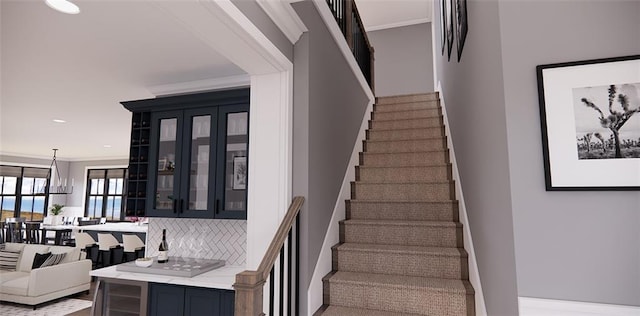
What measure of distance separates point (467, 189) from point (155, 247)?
10.2 feet

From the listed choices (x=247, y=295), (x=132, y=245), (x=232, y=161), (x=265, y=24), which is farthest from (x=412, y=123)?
(x=132, y=245)

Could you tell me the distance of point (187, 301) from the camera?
280 cm

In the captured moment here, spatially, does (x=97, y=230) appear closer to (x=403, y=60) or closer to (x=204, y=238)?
(x=204, y=238)

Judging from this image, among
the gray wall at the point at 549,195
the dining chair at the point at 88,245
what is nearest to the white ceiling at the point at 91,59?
the gray wall at the point at 549,195

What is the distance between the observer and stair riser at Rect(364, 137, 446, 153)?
3607 millimetres

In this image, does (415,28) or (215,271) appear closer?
(215,271)

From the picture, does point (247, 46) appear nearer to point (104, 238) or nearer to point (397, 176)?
point (397, 176)

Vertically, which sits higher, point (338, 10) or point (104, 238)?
point (338, 10)

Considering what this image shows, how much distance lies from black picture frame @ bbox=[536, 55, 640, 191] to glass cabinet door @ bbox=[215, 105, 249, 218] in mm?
2475

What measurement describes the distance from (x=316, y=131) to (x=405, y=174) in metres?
1.34

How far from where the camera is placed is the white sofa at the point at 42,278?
463 cm

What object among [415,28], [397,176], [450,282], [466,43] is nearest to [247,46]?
[466,43]

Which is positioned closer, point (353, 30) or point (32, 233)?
point (353, 30)

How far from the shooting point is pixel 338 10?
3455 mm
